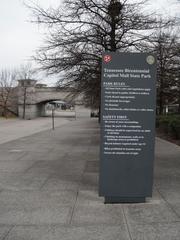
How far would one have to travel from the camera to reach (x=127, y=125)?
659 centimetres

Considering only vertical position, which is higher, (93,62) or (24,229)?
(93,62)

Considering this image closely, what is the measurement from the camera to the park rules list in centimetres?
651

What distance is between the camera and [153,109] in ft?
21.6

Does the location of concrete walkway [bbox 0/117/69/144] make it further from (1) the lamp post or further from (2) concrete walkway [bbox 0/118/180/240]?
(2) concrete walkway [bbox 0/118/180/240]

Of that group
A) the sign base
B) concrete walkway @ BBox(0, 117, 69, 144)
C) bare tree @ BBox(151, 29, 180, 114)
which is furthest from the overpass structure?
the sign base

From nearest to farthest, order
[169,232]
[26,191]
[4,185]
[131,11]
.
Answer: [169,232], [26,191], [4,185], [131,11]

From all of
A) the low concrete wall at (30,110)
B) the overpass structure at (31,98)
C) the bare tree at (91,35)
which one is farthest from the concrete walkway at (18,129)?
the low concrete wall at (30,110)

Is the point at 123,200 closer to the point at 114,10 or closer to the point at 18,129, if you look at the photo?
the point at 114,10

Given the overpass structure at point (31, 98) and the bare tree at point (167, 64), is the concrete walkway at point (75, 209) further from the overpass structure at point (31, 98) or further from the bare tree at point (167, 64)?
the overpass structure at point (31, 98)

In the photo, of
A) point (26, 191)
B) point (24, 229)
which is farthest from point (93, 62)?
point (24, 229)

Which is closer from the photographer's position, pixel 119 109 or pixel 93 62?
pixel 119 109

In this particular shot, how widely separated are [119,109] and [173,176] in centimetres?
349

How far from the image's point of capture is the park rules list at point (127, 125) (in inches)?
256

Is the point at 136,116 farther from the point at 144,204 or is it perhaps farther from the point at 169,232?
the point at 169,232
